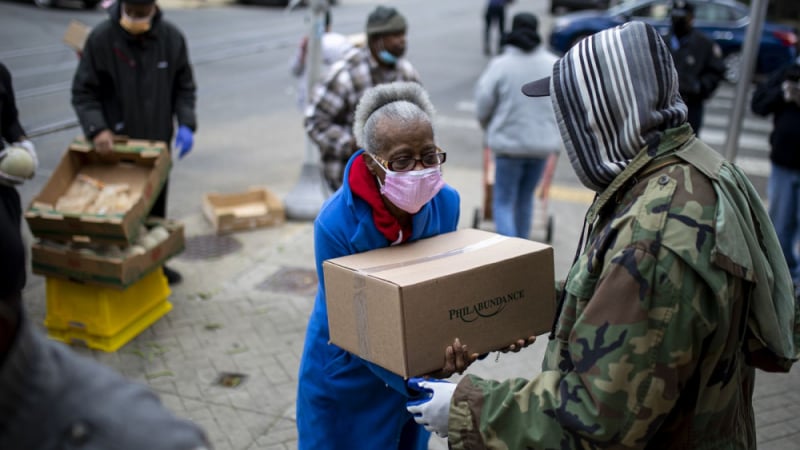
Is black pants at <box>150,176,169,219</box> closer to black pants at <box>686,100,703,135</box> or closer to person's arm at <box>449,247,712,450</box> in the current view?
person's arm at <box>449,247,712,450</box>

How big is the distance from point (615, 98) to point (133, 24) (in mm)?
4158

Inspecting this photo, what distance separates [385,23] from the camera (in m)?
5.15

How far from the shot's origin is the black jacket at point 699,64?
7.01 meters

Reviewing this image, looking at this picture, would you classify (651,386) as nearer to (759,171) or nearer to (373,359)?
(373,359)

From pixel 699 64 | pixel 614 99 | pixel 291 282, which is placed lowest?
pixel 291 282

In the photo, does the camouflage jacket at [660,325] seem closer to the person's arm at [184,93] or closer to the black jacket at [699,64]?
the person's arm at [184,93]

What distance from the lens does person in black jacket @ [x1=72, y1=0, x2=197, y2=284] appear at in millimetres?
5145

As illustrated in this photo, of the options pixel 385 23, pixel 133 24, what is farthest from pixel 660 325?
pixel 133 24

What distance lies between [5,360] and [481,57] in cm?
1802

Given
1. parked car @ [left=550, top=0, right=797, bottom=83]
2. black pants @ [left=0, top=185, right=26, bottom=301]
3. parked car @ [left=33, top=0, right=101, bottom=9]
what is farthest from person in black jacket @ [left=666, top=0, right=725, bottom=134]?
parked car @ [left=33, top=0, right=101, bottom=9]

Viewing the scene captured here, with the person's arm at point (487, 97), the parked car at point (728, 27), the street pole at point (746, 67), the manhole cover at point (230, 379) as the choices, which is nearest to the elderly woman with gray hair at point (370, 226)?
the manhole cover at point (230, 379)

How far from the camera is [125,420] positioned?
1310 mm

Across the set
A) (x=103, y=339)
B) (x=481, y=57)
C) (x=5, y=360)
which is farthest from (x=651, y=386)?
(x=481, y=57)

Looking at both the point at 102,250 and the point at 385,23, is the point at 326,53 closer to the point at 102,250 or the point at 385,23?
the point at 385,23
